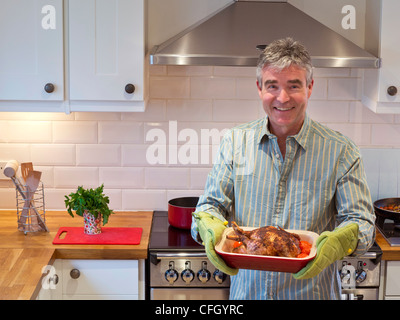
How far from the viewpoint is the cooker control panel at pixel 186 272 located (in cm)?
296

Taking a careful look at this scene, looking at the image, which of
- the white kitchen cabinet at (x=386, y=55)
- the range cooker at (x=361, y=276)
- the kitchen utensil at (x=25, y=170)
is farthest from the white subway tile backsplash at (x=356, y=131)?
the kitchen utensil at (x=25, y=170)

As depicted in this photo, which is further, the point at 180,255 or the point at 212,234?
the point at 180,255

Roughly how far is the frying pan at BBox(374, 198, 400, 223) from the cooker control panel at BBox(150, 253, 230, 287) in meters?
0.83

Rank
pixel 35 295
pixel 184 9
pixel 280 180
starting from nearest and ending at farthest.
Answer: pixel 280 180 → pixel 35 295 → pixel 184 9

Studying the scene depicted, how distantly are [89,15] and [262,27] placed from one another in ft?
2.63

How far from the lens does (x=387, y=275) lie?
2996 mm

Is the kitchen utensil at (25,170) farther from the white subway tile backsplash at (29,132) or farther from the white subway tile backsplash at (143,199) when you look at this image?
the white subway tile backsplash at (143,199)

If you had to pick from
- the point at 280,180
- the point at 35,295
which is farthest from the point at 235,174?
the point at 35,295

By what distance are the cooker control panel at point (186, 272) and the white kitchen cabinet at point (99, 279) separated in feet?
0.28

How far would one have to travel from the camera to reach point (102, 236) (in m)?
3.05

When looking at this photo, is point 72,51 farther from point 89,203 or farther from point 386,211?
point 386,211

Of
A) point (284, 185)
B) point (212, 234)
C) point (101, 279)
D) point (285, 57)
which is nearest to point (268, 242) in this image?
point (212, 234)

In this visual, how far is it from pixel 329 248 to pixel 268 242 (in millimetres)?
189

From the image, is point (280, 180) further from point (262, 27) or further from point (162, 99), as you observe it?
point (162, 99)
